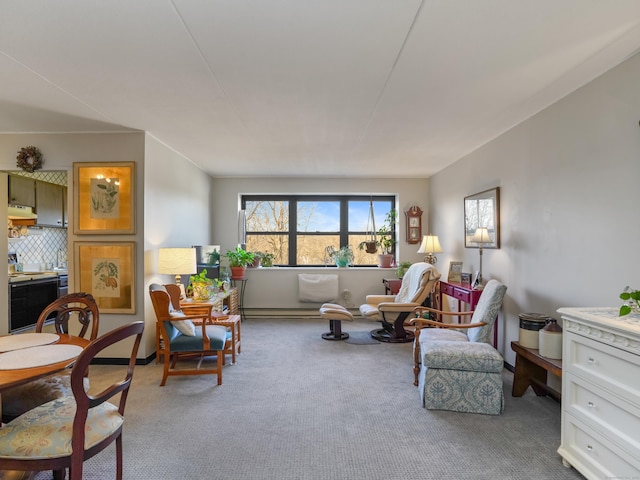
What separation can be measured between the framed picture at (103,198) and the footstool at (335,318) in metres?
2.54

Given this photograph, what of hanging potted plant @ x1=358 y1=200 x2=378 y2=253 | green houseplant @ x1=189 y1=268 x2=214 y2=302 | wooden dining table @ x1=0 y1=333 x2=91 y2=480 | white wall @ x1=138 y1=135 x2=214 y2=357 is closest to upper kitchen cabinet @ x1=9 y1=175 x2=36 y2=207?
white wall @ x1=138 y1=135 x2=214 y2=357

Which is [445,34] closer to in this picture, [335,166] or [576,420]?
[576,420]

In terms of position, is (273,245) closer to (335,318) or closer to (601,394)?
(335,318)

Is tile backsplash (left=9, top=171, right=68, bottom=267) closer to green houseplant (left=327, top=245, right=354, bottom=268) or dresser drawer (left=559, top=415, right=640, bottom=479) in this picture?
green houseplant (left=327, top=245, right=354, bottom=268)

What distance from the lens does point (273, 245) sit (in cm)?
659

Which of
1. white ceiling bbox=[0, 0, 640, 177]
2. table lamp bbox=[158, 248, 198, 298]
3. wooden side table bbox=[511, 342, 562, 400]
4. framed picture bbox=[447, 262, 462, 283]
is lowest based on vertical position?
wooden side table bbox=[511, 342, 562, 400]

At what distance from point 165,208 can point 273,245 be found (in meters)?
2.65

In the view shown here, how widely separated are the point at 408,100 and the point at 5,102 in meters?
3.31

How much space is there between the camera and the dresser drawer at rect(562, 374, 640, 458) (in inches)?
64.7

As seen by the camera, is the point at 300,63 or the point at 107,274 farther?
the point at 107,274

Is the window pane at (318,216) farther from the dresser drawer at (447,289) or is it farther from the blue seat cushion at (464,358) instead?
the blue seat cushion at (464,358)

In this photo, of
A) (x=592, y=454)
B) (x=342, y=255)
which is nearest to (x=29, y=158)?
(x=342, y=255)

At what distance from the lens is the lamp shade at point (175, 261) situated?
376 cm

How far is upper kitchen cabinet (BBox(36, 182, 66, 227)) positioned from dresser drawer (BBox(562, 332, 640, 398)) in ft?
21.4
